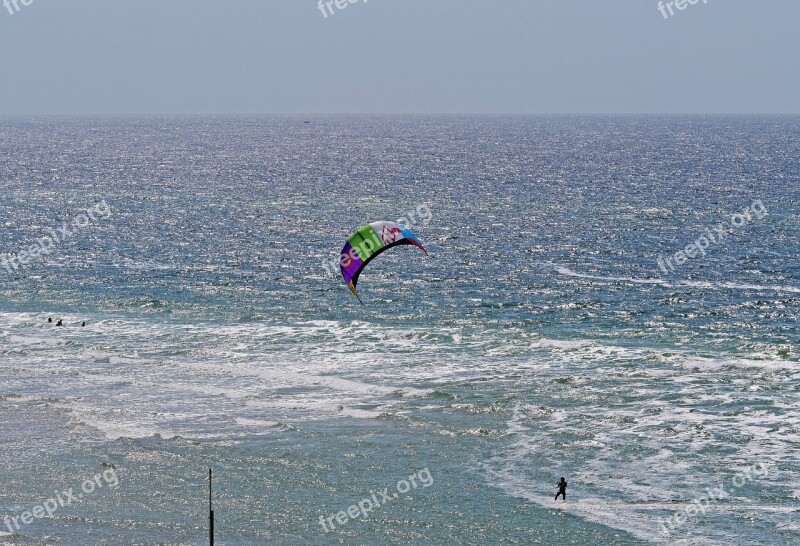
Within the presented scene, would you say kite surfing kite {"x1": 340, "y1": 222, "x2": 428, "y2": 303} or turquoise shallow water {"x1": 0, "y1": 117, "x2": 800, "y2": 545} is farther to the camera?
kite surfing kite {"x1": 340, "y1": 222, "x2": 428, "y2": 303}

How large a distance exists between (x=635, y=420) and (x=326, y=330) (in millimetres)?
26982

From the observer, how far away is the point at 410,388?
210 ft

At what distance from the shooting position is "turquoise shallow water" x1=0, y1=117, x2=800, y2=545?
157 feet

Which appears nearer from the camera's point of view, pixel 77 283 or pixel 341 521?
pixel 341 521

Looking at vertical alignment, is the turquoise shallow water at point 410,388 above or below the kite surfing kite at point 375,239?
below

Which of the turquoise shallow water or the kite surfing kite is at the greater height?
the kite surfing kite

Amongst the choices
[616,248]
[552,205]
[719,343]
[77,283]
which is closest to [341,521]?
[719,343]

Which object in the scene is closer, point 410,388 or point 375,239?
point 375,239

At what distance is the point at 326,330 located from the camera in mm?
77875

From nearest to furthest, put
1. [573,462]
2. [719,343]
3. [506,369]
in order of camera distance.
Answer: [573,462] < [506,369] < [719,343]

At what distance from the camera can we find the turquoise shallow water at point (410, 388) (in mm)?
47812

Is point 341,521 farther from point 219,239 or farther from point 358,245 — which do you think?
point 219,239

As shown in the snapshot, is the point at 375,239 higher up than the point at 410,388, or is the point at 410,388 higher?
the point at 375,239

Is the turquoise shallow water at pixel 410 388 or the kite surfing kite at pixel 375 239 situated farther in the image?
the kite surfing kite at pixel 375 239
